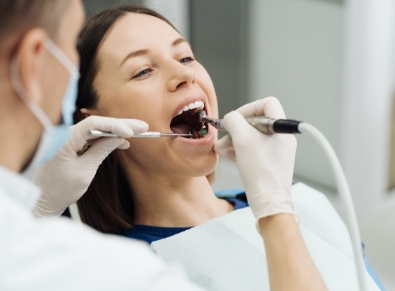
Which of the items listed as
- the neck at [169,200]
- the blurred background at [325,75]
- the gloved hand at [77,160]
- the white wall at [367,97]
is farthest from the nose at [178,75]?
the white wall at [367,97]

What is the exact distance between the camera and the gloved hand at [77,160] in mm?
1423

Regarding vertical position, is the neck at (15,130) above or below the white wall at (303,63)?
above

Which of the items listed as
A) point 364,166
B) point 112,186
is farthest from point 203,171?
point 364,166

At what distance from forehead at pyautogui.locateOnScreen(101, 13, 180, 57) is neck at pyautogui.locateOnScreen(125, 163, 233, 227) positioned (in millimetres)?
348

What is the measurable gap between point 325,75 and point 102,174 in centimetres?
195

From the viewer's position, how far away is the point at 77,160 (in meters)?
1.48

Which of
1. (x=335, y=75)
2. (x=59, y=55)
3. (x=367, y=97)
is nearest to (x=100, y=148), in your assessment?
(x=59, y=55)

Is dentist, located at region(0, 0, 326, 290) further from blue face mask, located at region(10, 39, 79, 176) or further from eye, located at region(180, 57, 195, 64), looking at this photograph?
eye, located at region(180, 57, 195, 64)

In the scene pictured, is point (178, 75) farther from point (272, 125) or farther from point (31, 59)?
point (31, 59)

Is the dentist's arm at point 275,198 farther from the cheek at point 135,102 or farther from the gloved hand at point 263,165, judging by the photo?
the cheek at point 135,102

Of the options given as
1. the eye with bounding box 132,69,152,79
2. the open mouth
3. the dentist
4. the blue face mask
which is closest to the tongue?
the open mouth

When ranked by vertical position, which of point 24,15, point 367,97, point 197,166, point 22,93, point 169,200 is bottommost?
point 367,97

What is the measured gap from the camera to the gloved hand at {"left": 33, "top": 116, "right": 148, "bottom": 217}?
142cm

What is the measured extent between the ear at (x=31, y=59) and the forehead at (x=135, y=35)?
0.64 metres
